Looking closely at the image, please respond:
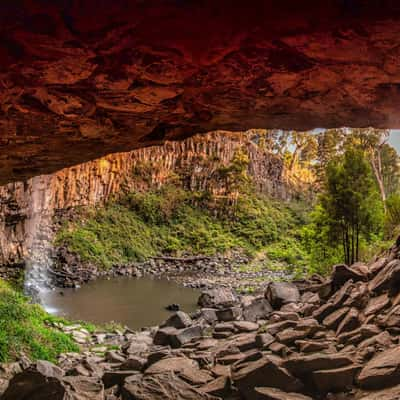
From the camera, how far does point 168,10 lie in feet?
10.8

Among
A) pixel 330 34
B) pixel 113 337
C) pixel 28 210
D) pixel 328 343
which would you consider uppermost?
pixel 330 34

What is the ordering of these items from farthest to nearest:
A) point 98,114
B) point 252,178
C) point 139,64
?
point 252,178 < point 98,114 < point 139,64

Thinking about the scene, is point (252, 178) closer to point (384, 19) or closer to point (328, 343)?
point (328, 343)

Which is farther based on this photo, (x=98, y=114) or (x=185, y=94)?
(x=98, y=114)

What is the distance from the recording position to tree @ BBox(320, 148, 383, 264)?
47.4 feet

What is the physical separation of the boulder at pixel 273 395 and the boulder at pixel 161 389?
623 mm

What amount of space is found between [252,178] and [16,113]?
38.8 m

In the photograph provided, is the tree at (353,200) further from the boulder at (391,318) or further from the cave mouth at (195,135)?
the boulder at (391,318)

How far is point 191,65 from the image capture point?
13.6 ft

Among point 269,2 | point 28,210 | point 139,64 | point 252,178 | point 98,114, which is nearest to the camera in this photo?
point 269,2

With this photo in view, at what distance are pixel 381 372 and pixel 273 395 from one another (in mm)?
1374

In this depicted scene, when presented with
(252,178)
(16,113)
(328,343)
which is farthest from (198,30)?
(252,178)

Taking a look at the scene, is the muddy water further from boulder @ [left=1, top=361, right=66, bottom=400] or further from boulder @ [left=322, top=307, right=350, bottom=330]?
boulder @ [left=1, top=361, right=66, bottom=400]

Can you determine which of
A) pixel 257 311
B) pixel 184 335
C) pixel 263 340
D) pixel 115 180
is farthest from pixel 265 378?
pixel 115 180
